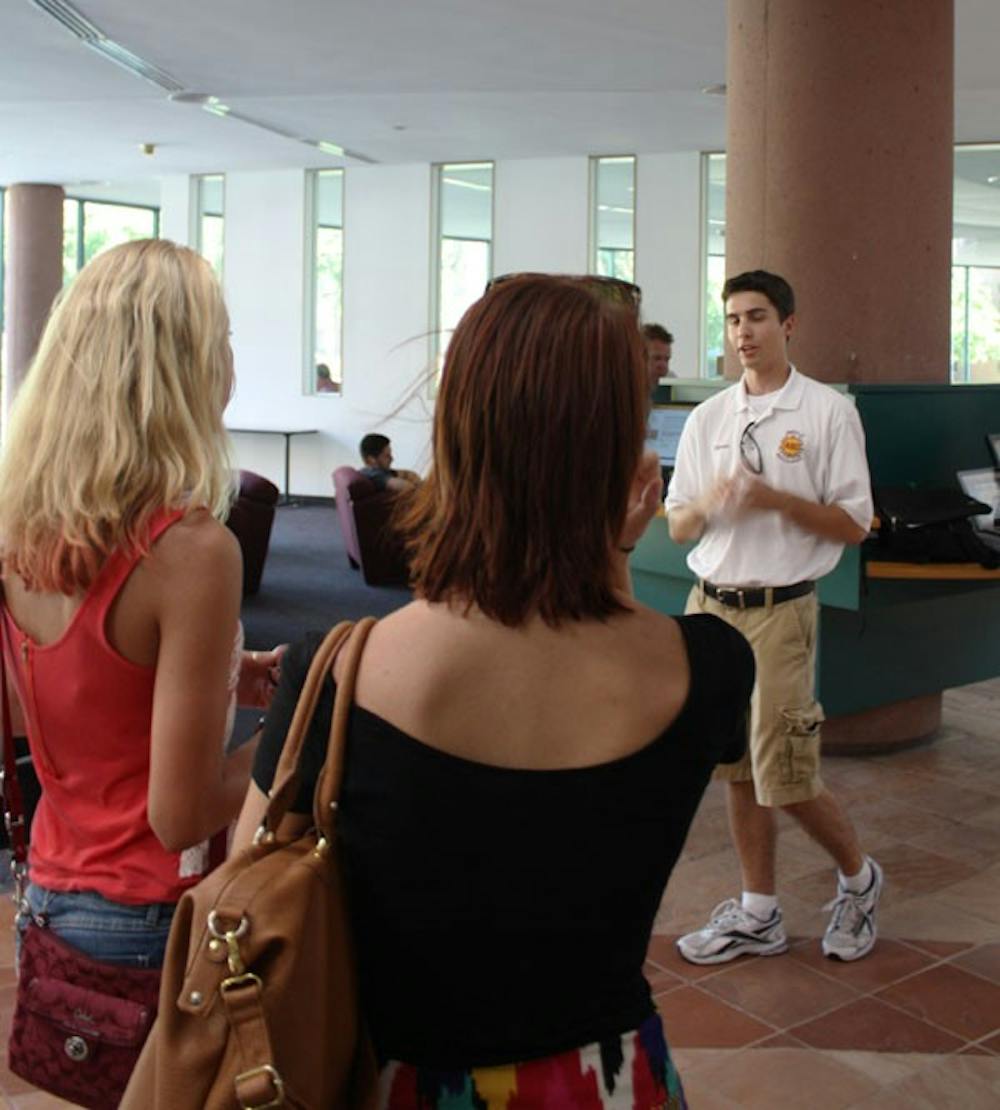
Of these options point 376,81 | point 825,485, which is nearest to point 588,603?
point 825,485

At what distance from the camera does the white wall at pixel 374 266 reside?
48.7ft

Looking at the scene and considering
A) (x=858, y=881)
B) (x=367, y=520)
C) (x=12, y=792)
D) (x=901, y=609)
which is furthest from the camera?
(x=367, y=520)

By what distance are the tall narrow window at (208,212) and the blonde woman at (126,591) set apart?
1680 centimetres

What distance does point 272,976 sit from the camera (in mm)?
1092

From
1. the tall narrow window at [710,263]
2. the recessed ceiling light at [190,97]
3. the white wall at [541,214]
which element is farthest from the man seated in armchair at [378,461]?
the white wall at [541,214]

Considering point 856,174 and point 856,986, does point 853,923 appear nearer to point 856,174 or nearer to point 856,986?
point 856,986

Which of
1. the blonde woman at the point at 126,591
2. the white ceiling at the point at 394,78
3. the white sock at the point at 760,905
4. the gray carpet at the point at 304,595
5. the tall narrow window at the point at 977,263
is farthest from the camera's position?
the tall narrow window at the point at 977,263

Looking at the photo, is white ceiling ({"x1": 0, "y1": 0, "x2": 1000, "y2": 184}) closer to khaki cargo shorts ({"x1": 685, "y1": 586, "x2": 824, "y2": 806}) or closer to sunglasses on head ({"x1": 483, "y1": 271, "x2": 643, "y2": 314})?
khaki cargo shorts ({"x1": 685, "y1": 586, "x2": 824, "y2": 806})

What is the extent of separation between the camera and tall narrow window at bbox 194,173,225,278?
17859 mm

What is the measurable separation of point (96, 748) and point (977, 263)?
15.9 meters

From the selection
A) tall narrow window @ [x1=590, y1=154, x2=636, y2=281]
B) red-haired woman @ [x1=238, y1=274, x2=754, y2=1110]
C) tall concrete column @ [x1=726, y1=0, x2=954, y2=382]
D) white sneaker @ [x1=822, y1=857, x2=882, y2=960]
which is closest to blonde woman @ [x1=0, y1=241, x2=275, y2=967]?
red-haired woman @ [x1=238, y1=274, x2=754, y2=1110]

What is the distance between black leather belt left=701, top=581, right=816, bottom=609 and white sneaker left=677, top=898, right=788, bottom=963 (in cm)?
84

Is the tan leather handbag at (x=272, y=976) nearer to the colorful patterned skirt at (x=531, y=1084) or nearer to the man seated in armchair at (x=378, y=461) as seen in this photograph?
the colorful patterned skirt at (x=531, y=1084)

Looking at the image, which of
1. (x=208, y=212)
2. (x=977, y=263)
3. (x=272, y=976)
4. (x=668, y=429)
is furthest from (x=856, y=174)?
(x=208, y=212)
